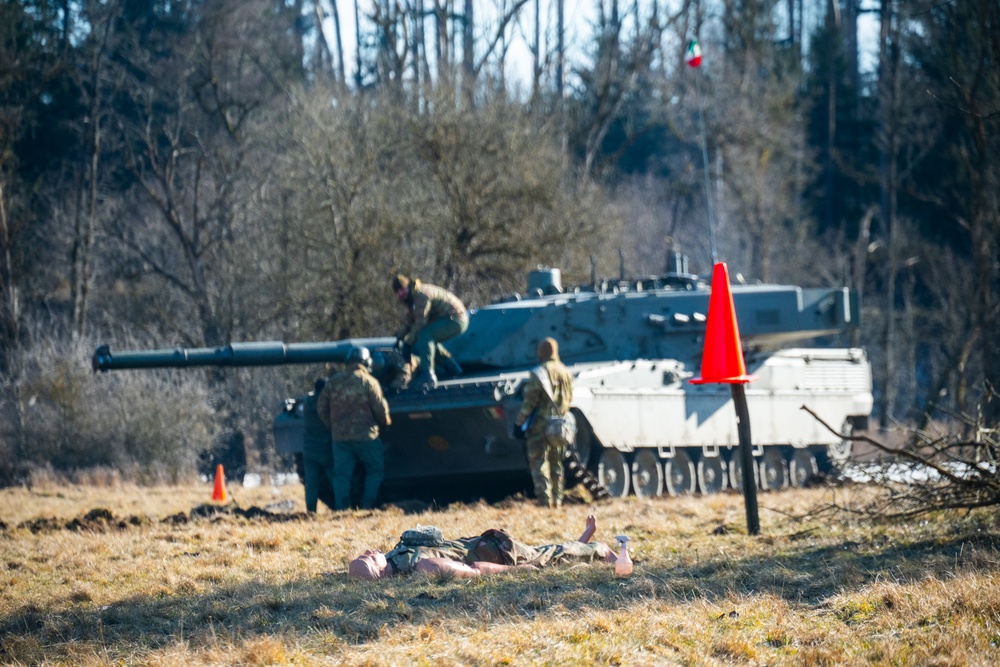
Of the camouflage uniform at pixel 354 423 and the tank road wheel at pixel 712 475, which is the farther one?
the tank road wheel at pixel 712 475

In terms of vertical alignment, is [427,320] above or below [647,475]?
above

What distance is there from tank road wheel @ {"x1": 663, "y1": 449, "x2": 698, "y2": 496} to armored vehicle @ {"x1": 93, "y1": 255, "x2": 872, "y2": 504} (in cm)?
2

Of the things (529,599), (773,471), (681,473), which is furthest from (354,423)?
(773,471)

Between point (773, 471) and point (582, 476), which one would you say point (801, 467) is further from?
point (582, 476)

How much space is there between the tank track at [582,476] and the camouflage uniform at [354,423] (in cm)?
187

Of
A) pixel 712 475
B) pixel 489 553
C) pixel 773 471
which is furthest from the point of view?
pixel 773 471

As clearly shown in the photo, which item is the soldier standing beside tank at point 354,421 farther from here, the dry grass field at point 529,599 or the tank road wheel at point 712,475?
the tank road wheel at point 712,475

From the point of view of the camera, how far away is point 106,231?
29688 millimetres

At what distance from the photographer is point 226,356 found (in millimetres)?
13914

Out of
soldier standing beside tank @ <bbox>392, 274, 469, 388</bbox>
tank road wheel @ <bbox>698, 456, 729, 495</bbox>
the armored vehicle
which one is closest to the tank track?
the armored vehicle

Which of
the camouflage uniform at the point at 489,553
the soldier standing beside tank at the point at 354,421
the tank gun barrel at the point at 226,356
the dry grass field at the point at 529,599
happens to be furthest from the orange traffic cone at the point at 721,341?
the tank gun barrel at the point at 226,356

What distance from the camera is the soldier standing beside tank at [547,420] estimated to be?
12.4 metres

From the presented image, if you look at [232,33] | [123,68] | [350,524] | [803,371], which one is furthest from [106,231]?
[350,524]

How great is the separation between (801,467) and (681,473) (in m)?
2.90
